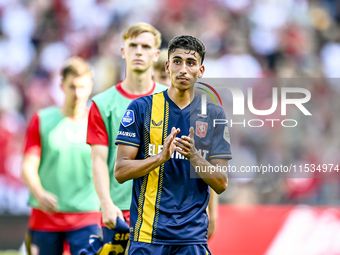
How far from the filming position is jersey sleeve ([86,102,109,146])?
186 inches

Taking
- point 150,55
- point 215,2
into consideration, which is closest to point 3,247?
point 150,55

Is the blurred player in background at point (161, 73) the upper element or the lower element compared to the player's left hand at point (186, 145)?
upper

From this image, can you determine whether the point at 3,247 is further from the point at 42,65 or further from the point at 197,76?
the point at 197,76

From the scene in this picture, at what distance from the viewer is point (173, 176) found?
3.53 m

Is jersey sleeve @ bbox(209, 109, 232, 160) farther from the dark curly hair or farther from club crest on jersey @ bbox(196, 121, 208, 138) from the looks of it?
the dark curly hair

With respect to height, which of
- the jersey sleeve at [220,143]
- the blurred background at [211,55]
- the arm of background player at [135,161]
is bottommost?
the arm of background player at [135,161]

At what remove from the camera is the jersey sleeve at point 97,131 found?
15.5 ft

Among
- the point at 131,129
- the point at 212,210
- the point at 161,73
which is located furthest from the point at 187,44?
the point at 161,73

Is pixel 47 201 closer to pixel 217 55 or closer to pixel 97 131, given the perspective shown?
pixel 97 131

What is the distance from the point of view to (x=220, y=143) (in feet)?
11.8

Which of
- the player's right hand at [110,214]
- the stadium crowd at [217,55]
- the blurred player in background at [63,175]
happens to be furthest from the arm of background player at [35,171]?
the stadium crowd at [217,55]

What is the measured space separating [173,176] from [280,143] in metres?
6.00

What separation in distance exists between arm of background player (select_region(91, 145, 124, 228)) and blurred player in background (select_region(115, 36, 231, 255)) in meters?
0.89

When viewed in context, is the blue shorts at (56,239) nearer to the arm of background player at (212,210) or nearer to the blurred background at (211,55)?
the arm of background player at (212,210)
